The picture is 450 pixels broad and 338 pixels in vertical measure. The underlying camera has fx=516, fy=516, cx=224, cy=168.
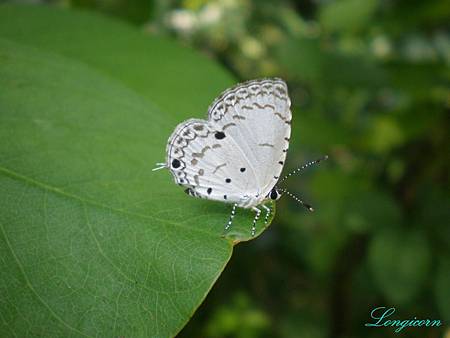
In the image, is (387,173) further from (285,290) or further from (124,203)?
(124,203)

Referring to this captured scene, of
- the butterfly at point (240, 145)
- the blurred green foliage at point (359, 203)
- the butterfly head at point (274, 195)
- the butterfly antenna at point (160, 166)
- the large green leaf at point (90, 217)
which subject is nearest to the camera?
the large green leaf at point (90, 217)

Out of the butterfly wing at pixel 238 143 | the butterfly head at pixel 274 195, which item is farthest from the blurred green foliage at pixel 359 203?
the butterfly head at pixel 274 195

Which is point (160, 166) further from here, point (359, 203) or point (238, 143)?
point (359, 203)

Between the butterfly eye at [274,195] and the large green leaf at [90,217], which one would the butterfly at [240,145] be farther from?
the large green leaf at [90,217]

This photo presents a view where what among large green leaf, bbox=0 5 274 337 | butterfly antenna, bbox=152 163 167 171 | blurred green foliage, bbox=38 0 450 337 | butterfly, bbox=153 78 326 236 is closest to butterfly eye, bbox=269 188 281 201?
butterfly, bbox=153 78 326 236

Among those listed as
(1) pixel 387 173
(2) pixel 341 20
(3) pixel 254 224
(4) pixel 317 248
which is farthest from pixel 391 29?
(3) pixel 254 224

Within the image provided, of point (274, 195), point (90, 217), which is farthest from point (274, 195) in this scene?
point (90, 217)
